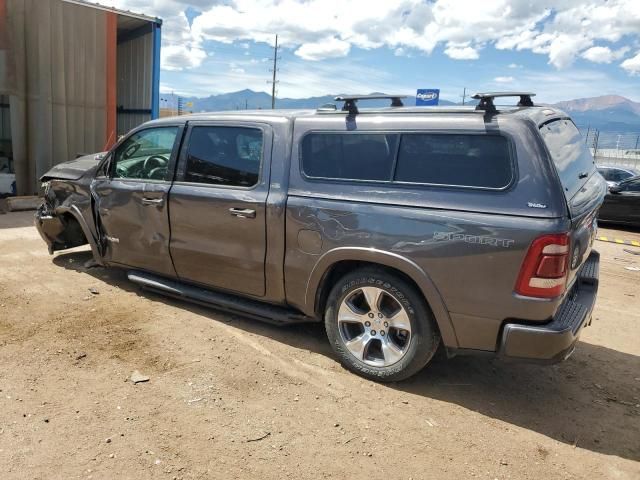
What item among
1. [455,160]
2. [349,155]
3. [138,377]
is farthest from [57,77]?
[455,160]

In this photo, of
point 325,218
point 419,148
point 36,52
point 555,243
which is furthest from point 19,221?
point 555,243

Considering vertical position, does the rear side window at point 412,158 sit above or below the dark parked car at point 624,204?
above

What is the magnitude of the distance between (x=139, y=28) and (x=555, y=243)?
1390 centimetres

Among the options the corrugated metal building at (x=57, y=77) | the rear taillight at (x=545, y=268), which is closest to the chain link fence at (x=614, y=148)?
the corrugated metal building at (x=57, y=77)

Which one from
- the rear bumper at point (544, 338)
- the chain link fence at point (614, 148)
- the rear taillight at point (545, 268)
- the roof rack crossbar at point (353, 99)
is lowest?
the rear bumper at point (544, 338)

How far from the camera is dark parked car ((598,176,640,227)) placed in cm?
A: 1173

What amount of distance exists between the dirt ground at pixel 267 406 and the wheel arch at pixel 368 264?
52 centimetres

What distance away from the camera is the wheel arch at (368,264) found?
3.31 metres

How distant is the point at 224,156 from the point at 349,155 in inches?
46.6

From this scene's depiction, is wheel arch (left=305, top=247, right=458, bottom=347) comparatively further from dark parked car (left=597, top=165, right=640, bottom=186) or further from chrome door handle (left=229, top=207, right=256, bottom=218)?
dark parked car (left=597, top=165, right=640, bottom=186)

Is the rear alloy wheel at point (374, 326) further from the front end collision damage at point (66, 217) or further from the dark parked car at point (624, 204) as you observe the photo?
the dark parked car at point (624, 204)

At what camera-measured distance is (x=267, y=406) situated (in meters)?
3.38

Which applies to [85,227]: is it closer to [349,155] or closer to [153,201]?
[153,201]

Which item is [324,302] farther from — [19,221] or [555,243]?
[19,221]
